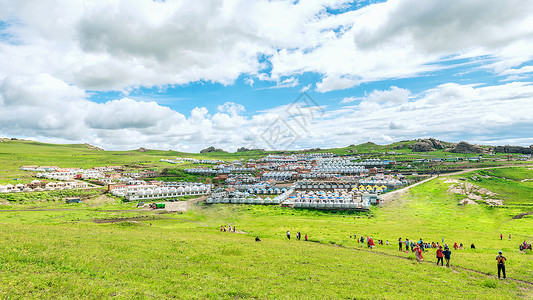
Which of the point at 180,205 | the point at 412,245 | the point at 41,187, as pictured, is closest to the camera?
the point at 412,245

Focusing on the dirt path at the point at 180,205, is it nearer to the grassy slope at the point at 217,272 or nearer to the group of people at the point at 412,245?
the grassy slope at the point at 217,272

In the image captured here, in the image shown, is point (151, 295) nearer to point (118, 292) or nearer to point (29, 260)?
point (118, 292)

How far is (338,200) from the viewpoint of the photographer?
96.7m

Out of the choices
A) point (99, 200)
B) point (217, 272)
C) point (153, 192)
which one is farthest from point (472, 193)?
point (99, 200)

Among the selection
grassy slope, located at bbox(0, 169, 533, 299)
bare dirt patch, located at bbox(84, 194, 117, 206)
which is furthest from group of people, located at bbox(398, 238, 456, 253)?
bare dirt patch, located at bbox(84, 194, 117, 206)

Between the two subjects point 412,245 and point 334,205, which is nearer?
point 412,245

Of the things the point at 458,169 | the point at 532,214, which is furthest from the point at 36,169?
the point at 458,169

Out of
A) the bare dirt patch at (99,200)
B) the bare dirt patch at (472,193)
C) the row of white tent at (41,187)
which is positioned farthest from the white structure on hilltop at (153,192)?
the bare dirt patch at (472,193)

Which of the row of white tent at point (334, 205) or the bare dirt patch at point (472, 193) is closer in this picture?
the bare dirt patch at point (472, 193)

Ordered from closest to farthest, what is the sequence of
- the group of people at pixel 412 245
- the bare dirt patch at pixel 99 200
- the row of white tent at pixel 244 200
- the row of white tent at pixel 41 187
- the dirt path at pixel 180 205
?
1. the group of people at pixel 412 245
2. the dirt path at pixel 180 205
3. the bare dirt patch at pixel 99 200
4. the row of white tent at pixel 41 187
5. the row of white tent at pixel 244 200

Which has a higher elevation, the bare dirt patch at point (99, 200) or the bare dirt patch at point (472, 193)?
the bare dirt patch at point (472, 193)

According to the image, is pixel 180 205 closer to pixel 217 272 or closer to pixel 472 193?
pixel 217 272

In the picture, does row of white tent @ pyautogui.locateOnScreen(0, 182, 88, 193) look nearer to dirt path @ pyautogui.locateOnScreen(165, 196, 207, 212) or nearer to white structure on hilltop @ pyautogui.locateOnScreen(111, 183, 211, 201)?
white structure on hilltop @ pyautogui.locateOnScreen(111, 183, 211, 201)

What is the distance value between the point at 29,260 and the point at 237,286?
1409 cm
